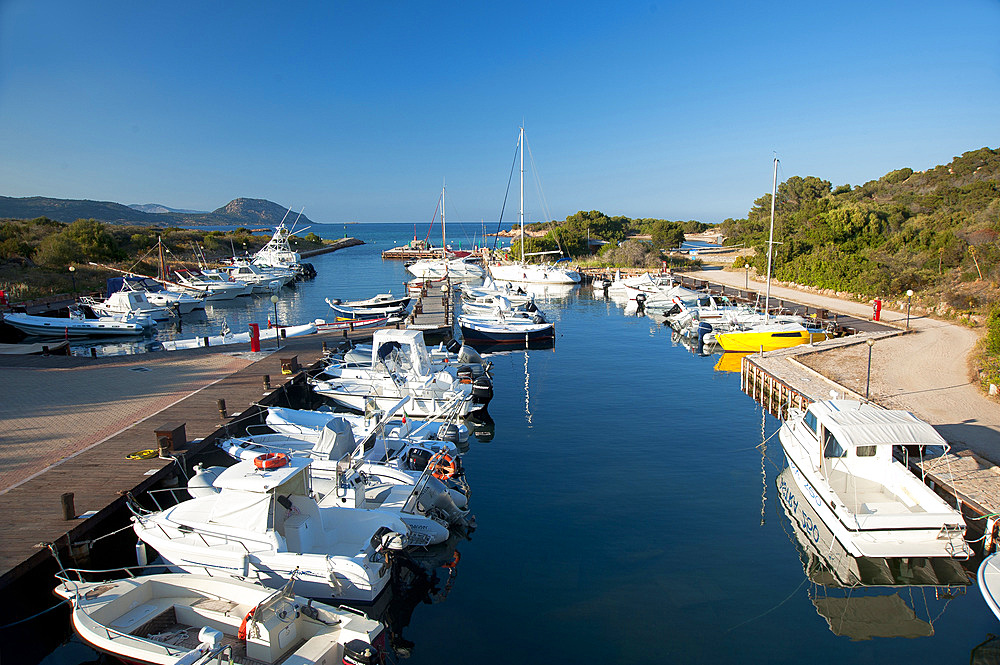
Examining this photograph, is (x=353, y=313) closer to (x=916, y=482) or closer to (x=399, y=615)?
(x=399, y=615)

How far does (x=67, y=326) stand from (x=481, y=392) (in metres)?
27.8

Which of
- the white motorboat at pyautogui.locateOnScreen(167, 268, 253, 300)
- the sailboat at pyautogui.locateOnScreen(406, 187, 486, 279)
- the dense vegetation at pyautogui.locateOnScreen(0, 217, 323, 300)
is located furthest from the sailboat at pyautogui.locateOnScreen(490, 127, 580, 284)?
the dense vegetation at pyautogui.locateOnScreen(0, 217, 323, 300)

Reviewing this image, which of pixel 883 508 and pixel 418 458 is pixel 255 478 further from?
pixel 883 508

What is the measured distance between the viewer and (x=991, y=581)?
27.8ft

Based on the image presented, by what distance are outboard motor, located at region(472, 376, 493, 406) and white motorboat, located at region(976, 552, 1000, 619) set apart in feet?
44.4

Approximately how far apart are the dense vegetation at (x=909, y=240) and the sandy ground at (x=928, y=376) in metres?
5.13

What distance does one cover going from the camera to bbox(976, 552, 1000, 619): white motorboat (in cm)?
814

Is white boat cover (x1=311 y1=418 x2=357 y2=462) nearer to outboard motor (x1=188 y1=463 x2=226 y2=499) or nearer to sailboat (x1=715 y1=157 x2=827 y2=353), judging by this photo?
outboard motor (x1=188 y1=463 x2=226 y2=499)

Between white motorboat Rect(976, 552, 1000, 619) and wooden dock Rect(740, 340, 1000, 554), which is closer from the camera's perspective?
white motorboat Rect(976, 552, 1000, 619)

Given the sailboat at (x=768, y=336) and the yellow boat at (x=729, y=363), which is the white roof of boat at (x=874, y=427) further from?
the sailboat at (x=768, y=336)

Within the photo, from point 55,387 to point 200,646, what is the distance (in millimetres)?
16057

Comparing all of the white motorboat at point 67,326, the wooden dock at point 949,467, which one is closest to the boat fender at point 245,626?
the wooden dock at point 949,467

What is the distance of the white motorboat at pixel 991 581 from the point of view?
814 cm

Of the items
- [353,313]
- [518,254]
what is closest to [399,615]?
[353,313]
